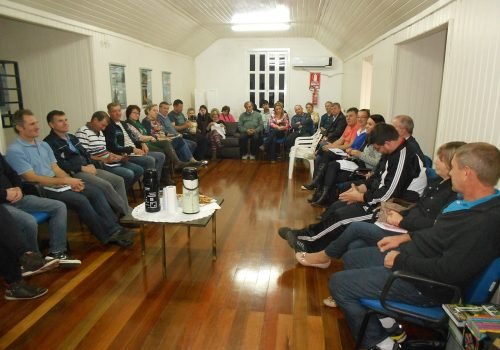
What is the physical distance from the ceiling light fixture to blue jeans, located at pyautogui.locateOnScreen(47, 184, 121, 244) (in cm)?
464

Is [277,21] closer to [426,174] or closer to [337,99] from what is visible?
[337,99]

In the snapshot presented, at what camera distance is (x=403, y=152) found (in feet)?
9.76

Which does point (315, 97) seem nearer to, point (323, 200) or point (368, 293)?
point (323, 200)

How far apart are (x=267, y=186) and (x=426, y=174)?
3.14 m

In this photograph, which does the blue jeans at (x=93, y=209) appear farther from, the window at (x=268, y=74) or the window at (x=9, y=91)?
the window at (x=268, y=74)

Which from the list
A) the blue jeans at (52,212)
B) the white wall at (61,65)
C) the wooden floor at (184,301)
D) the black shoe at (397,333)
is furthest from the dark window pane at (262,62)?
the black shoe at (397,333)

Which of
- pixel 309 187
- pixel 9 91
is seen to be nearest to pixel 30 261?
pixel 9 91

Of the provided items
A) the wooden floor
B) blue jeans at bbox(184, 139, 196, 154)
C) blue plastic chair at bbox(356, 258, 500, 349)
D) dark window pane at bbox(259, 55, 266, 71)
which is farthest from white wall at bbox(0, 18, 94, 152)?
dark window pane at bbox(259, 55, 266, 71)

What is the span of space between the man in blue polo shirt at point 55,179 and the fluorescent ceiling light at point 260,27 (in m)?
5.78

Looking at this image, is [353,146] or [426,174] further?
[353,146]

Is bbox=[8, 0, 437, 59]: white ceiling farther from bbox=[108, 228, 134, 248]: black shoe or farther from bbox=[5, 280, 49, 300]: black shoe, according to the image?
bbox=[5, 280, 49, 300]: black shoe

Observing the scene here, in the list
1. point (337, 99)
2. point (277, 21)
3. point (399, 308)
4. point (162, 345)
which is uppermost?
point (277, 21)

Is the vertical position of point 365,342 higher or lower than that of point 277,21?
lower

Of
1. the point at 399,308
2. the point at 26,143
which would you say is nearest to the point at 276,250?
the point at 399,308
